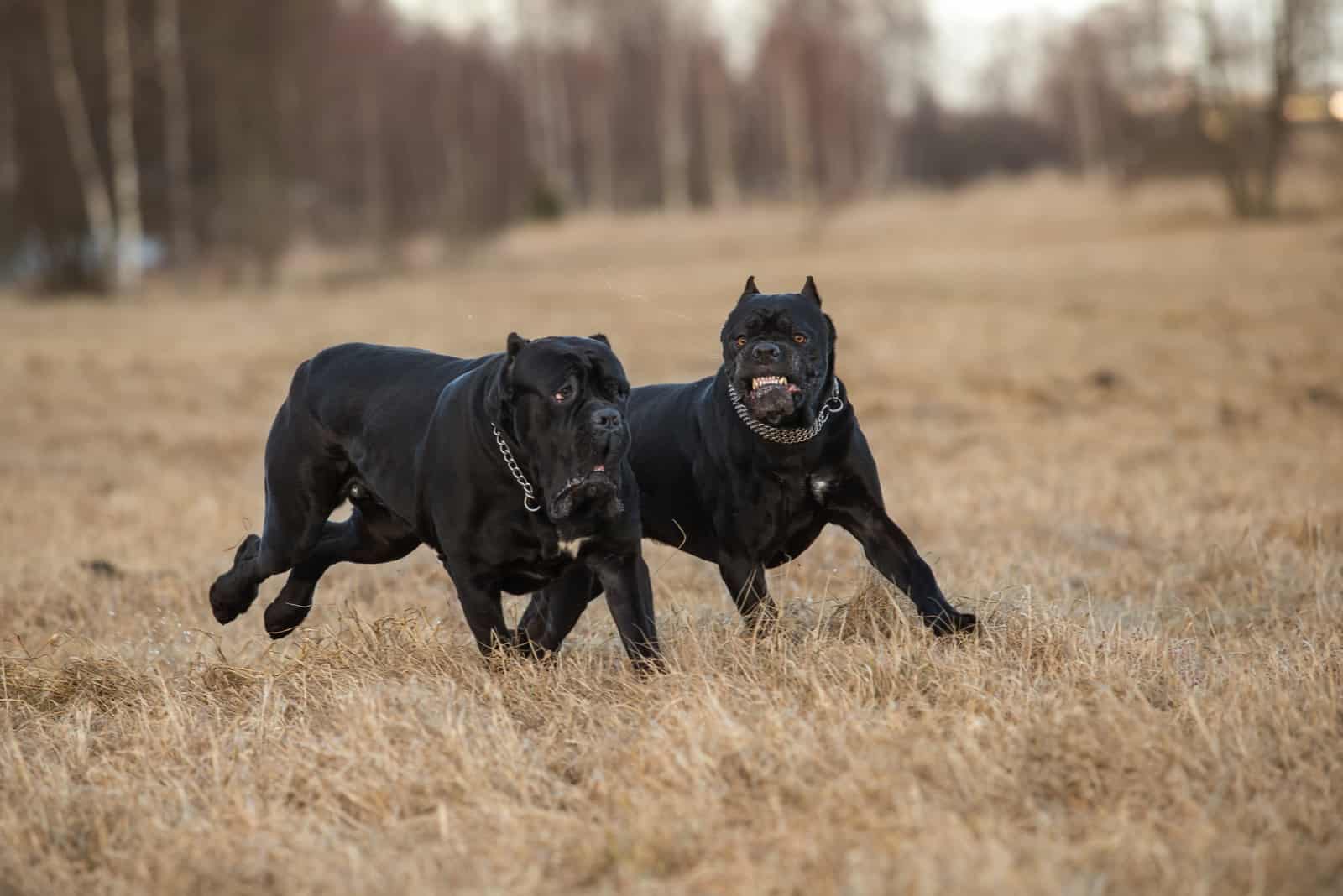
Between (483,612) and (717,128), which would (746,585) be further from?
(717,128)

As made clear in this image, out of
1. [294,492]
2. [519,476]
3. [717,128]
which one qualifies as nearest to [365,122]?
[717,128]

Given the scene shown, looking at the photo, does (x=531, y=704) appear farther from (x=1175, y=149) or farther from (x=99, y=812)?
(x=1175, y=149)

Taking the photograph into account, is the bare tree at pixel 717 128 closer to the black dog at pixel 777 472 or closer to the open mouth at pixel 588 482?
the black dog at pixel 777 472

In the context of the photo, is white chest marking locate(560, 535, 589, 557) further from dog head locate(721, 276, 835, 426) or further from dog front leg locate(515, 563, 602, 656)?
dog head locate(721, 276, 835, 426)

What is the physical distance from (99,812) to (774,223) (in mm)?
36795

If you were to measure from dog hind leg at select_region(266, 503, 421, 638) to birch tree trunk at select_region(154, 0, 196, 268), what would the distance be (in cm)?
2482

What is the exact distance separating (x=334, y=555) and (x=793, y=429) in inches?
77.8

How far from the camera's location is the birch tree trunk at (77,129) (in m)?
27.9

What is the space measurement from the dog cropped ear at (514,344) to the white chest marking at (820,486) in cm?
118

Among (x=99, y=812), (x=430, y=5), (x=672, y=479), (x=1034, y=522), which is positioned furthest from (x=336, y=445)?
(x=430, y=5)

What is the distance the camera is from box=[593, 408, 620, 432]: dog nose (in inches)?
182

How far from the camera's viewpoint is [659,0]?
55.6m

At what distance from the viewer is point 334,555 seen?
20.2 feet

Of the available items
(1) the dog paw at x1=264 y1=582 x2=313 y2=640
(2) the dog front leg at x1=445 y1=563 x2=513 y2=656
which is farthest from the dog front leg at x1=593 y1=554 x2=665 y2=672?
(1) the dog paw at x1=264 y1=582 x2=313 y2=640
